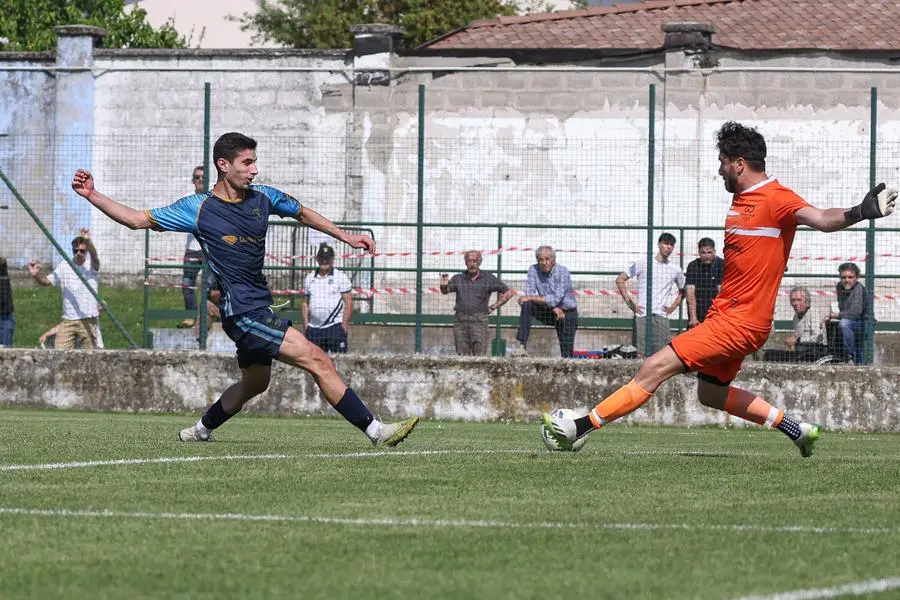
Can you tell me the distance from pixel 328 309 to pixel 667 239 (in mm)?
3606

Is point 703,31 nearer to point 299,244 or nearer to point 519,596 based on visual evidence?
point 299,244

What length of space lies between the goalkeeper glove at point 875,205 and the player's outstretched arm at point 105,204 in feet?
13.9

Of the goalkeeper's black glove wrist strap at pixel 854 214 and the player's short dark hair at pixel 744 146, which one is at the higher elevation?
the player's short dark hair at pixel 744 146

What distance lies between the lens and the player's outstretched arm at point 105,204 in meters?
10.0

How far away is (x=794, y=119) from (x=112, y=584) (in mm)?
21755

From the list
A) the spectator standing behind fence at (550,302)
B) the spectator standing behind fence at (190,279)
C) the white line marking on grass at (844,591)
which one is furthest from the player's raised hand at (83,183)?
the spectator standing behind fence at (550,302)

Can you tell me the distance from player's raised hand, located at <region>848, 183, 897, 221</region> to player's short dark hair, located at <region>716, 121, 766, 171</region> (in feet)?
2.97

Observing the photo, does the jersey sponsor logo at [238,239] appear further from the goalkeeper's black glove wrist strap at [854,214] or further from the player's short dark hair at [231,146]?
the goalkeeper's black glove wrist strap at [854,214]

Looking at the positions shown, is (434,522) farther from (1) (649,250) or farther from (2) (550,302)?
(2) (550,302)

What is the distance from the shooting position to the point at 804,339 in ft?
55.7

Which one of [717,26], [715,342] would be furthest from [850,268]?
[717,26]

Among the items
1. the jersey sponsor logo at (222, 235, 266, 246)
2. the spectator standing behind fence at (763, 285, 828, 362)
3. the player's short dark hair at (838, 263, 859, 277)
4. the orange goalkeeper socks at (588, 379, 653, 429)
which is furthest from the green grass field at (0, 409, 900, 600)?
the player's short dark hair at (838, 263, 859, 277)

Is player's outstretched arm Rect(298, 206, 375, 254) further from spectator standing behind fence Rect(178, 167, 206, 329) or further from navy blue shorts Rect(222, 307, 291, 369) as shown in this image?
spectator standing behind fence Rect(178, 167, 206, 329)

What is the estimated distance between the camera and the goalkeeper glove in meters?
8.79
